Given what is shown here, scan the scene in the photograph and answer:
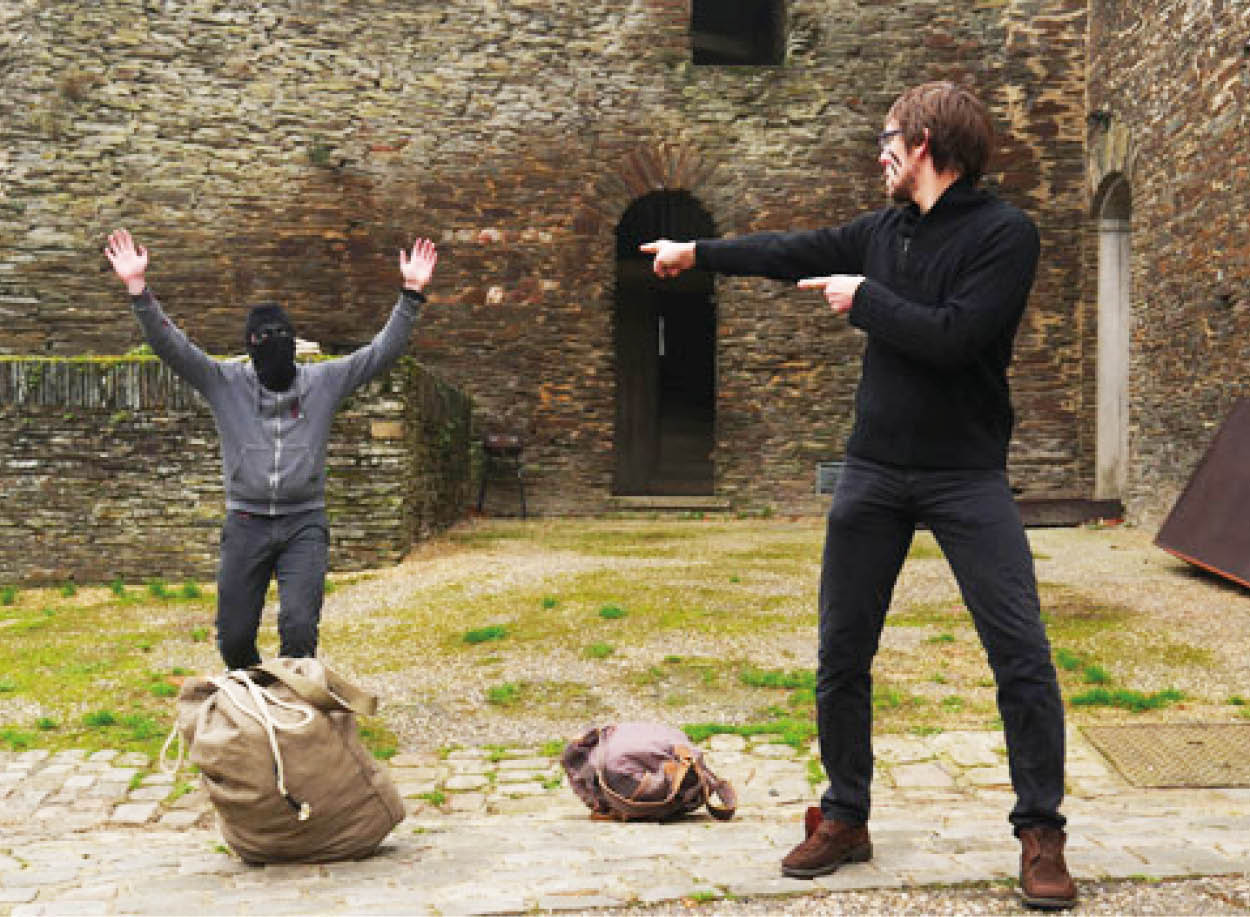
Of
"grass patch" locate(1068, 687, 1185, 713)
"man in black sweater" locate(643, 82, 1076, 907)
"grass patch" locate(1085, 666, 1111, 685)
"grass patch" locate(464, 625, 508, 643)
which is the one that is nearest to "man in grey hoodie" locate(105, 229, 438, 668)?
"man in black sweater" locate(643, 82, 1076, 907)

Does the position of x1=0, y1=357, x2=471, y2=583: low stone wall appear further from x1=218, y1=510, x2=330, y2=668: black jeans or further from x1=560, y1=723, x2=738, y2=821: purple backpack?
x1=560, y1=723, x2=738, y2=821: purple backpack

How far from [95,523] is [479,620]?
12.4 ft

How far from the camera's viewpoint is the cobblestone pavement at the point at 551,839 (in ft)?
9.40

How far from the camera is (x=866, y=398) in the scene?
120 inches

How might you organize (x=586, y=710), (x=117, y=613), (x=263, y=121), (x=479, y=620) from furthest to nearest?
(x=263, y=121) < (x=117, y=613) < (x=479, y=620) < (x=586, y=710)

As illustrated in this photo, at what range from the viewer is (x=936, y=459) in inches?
115

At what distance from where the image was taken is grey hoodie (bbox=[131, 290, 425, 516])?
423 cm

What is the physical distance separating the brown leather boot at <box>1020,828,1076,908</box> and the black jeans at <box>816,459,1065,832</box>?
1.5 inches

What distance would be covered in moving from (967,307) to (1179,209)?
9.71m

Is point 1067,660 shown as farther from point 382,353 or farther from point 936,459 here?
point 382,353

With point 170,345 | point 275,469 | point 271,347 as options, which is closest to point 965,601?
point 275,469

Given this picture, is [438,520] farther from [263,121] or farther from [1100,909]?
[1100,909]

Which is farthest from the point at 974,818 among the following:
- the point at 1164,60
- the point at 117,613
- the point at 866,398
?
the point at 1164,60

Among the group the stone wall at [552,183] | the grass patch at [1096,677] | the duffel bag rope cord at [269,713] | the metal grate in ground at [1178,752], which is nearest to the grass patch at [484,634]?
the grass patch at [1096,677]
